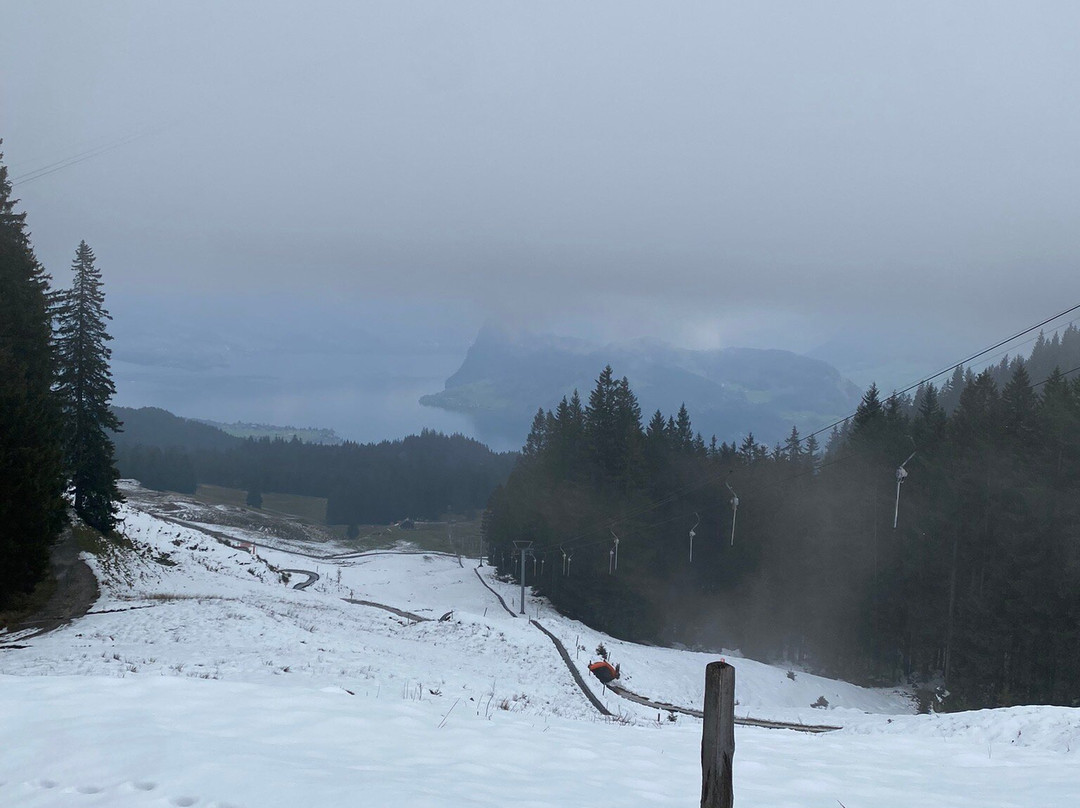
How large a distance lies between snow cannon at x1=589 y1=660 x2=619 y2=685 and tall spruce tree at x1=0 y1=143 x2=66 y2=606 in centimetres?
1961

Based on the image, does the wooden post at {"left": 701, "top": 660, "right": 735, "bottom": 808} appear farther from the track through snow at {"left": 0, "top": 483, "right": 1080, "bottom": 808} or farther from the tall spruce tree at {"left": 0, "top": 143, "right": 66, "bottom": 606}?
the tall spruce tree at {"left": 0, "top": 143, "right": 66, "bottom": 606}

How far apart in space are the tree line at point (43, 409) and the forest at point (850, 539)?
37641 millimetres

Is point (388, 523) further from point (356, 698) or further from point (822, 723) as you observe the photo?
point (356, 698)

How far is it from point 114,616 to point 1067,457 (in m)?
43.7

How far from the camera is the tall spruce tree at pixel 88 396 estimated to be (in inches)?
1422

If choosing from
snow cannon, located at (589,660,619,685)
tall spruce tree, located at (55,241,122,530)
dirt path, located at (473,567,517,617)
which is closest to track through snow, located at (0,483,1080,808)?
snow cannon, located at (589,660,619,685)

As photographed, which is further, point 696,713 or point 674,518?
point 674,518

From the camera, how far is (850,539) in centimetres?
5325

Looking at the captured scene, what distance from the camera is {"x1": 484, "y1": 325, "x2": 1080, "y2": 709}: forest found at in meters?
39.2

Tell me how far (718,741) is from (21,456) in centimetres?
2483

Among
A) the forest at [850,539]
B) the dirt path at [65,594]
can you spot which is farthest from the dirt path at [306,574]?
the dirt path at [65,594]

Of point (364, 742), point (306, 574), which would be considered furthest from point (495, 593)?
point (364, 742)

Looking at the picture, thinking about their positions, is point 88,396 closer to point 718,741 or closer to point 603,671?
point 603,671

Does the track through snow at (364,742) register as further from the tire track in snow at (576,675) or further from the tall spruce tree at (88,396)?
the tall spruce tree at (88,396)
